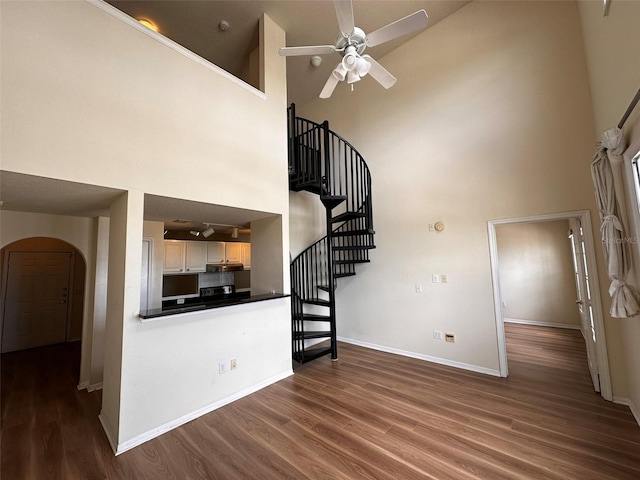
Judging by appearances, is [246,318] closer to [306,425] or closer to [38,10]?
[306,425]

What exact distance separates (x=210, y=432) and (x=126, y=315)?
50.5 inches

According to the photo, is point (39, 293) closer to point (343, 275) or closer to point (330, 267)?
point (330, 267)

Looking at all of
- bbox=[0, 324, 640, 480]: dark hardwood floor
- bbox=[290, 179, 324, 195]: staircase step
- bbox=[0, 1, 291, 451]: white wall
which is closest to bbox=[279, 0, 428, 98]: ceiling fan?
bbox=[0, 1, 291, 451]: white wall

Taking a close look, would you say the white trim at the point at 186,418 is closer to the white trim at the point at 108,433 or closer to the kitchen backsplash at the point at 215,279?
the white trim at the point at 108,433

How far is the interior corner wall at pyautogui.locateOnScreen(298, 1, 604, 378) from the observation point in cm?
298

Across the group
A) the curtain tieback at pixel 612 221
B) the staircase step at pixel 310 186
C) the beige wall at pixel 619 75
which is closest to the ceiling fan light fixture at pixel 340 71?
the staircase step at pixel 310 186

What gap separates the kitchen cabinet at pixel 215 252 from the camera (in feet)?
20.0

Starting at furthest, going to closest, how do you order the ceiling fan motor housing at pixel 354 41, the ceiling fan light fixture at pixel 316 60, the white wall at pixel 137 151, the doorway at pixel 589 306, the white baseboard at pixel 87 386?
the ceiling fan light fixture at pixel 316 60 → the white baseboard at pixel 87 386 → the doorway at pixel 589 306 → the ceiling fan motor housing at pixel 354 41 → the white wall at pixel 137 151

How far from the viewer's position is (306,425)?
2.38 m

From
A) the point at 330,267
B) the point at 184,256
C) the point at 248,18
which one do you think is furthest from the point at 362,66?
the point at 184,256

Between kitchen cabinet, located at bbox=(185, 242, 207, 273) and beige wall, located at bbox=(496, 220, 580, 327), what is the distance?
6552 mm

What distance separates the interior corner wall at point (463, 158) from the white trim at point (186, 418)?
2083mm

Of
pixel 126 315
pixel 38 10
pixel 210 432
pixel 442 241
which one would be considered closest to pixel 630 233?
pixel 442 241

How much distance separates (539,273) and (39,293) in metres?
10.0
